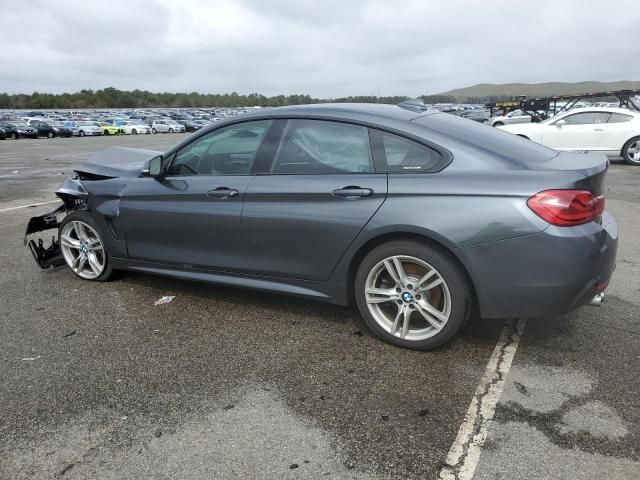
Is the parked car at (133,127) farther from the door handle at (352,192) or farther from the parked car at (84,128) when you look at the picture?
the door handle at (352,192)

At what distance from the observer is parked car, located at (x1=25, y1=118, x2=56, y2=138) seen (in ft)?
138

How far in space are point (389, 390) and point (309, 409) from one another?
48cm

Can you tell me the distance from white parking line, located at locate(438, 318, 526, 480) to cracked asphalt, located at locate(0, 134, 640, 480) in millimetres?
39

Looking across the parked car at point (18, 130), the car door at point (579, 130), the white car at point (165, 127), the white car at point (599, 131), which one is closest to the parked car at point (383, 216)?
the white car at point (599, 131)

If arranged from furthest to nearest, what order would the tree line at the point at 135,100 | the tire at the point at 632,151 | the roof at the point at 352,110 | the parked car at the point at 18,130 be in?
the tree line at the point at 135,100 < the parked car at the point at 18,130 < the tire at the point at 632,151 < the roof at the point at 352,110

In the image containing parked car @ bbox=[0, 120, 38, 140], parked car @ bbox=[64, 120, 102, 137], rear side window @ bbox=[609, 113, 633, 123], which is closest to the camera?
rear side window @ bbox=[609, 113, 633, 123]

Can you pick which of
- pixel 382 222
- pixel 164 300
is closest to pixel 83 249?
pixel 164 300

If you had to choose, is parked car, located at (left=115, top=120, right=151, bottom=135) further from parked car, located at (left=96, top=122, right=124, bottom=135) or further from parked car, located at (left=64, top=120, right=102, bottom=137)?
parked car, located at (left=64, top=120, right=102, bottom=137)

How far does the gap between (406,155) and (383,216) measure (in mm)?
442

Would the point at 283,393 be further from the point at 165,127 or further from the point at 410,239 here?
the point at 165,127

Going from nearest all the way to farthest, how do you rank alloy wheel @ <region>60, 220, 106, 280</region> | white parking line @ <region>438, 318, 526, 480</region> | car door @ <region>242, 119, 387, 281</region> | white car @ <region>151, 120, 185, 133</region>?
white parking line @ <region>438, 318, 526, 480</region>, car door @ <region>242, 119, 387, 281</region>, alloy wheel @ <region>60, 220, 106, 280</region>, white car @ <region>151, 120, 185, 133</region>

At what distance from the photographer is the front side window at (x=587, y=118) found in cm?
1408

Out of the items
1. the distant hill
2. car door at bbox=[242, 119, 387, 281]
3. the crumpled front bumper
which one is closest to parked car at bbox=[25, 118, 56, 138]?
the crumpled front bumper

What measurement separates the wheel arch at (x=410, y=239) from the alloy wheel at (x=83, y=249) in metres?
2.47
